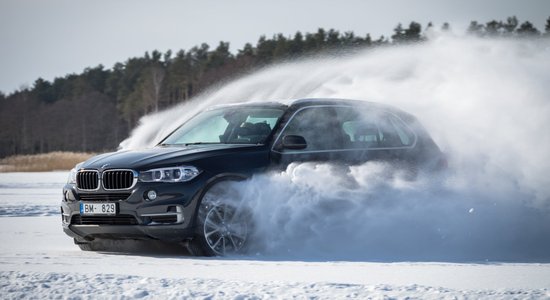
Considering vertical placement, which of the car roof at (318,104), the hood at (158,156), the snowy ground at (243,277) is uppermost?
the car roof at (318,104)

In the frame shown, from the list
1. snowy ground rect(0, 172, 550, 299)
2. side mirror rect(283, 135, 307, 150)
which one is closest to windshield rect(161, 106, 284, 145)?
side mirror rect(283, 135, 307, 150)

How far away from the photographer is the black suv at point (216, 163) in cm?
824

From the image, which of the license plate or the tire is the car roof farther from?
the license plate

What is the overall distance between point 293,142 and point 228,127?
1167mm

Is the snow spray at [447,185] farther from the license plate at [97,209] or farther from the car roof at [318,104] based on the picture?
the license plate at [97,209]

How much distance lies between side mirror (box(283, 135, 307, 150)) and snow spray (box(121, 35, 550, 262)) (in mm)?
283

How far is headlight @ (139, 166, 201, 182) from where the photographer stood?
827 centimetres

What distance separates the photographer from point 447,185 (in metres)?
9.55

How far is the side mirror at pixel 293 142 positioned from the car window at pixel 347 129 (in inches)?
14.5

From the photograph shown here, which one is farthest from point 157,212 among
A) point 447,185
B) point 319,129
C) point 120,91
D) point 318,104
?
point 120,91

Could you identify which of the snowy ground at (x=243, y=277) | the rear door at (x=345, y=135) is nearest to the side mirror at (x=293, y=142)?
the rear door at (x=345, y=135)

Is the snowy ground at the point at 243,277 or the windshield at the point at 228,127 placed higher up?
the windshield at the point at 228,127

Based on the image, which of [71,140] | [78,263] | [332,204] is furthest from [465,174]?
[71,140]

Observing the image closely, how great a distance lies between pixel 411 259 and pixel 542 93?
12.6 feet
